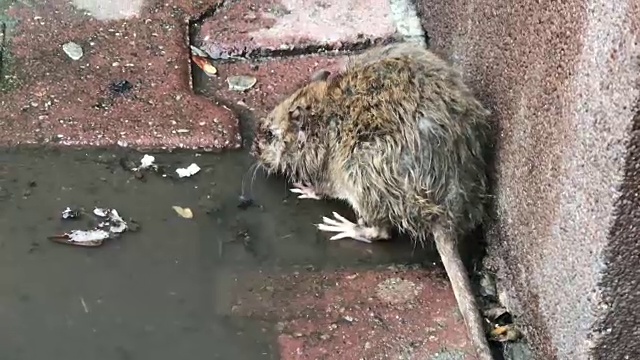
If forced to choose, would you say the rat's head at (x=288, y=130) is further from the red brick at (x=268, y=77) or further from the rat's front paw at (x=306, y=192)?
the red brick at (x=268, y=77)

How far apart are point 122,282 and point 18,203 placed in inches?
19.2

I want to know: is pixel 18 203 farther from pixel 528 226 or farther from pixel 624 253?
pixel 624 253

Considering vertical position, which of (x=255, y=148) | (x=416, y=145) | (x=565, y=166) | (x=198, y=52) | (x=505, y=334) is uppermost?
(x=565, y=166)

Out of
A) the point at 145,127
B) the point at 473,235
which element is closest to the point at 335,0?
the point at 145,127

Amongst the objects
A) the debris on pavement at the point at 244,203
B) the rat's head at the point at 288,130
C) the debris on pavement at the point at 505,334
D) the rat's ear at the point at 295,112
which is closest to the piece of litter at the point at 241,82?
the rat's head at the point at 288,130

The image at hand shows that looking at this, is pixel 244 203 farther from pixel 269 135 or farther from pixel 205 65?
pixel 205 65

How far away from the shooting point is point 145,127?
3.62 meters

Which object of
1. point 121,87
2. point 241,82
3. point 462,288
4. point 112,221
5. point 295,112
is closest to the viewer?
point 462,288

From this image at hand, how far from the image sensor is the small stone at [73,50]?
3922mm

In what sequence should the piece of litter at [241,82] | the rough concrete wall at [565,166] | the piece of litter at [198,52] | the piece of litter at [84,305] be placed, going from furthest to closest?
1. the piece of litter at [198,52]
2. the piece of litter at [241,82]
3. the piece of litter at [84,305]
4. the rough concrete wall at [565,166]

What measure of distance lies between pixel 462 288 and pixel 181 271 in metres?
0.84

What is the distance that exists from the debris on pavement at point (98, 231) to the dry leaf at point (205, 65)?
32.8 inches

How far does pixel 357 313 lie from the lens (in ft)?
10.00

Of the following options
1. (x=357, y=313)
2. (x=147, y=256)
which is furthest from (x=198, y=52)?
(x=357, y=313)
